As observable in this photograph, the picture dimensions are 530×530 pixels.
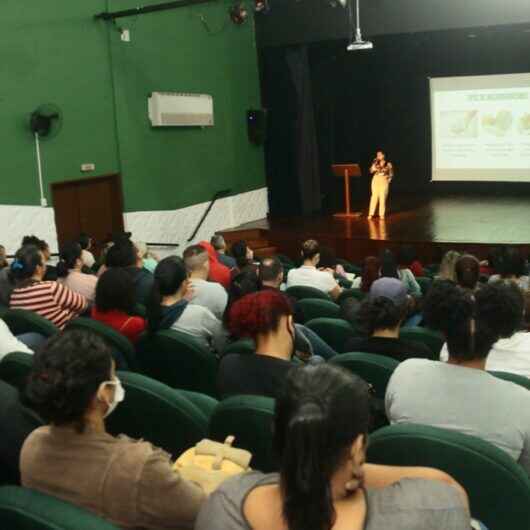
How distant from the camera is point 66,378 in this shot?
163 cm

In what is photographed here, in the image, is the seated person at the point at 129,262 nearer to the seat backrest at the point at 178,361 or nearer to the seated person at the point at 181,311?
the seated person at the point at 181,311

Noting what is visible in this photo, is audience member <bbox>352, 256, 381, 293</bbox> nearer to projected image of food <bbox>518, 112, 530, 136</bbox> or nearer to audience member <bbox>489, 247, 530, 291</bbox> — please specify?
audience member <bbox>489, 247, 530, 291</bbox>

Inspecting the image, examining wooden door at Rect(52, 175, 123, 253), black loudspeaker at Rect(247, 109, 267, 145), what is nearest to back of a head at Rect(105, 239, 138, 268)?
wooden door at Rect(52, 175, 123, 253)

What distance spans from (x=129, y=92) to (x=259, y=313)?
23.9 ft

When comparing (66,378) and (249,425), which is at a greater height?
(66,378)

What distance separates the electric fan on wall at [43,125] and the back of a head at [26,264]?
3959 millimetres

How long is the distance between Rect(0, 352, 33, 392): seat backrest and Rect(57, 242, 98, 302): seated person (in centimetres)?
203

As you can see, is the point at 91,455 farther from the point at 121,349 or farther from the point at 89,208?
the point at 89,208

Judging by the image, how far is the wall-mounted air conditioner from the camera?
31.5ft

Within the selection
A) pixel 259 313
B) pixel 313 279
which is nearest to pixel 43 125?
pixel 313 279

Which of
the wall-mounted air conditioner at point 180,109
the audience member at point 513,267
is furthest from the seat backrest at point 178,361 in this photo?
the wall-mounted air conditioner at point 180,109

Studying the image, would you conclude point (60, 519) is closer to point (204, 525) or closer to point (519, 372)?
point (204, 525)

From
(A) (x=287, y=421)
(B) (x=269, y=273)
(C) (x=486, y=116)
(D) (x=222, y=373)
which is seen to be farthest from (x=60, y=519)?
(C) (x=486, y=116)

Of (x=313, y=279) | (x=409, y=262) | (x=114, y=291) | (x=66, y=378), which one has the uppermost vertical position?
(x=66, y=378)
